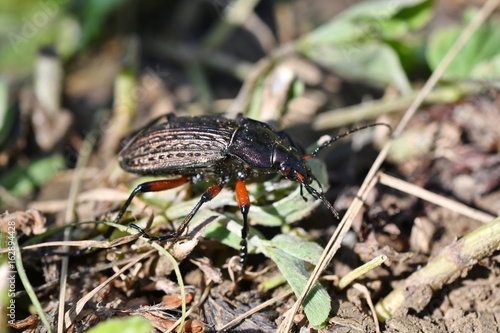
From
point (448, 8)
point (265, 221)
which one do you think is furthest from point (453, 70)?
point (265, 221)

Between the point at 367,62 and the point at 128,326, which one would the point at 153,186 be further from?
the point at 367,62

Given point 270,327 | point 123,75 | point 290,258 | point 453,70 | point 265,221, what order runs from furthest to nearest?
point 123,75, point 453,70, point 265,221, point 290,258, point 270,327

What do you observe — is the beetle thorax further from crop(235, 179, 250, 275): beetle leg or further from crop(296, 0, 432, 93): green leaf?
crop(296, 0, 432, 93): green leaf

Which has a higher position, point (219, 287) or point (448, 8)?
point (448, 8)

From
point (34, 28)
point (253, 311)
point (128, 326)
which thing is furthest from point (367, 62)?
point (128, 326)

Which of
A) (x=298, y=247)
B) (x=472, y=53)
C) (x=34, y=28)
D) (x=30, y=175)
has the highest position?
(x=34, y=28)

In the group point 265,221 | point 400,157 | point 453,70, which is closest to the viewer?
point 265,221

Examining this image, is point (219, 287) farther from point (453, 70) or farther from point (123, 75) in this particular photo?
point (453, 70)

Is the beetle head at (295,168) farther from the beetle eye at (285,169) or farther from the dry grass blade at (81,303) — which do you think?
the dry grass blade at (81,303)
